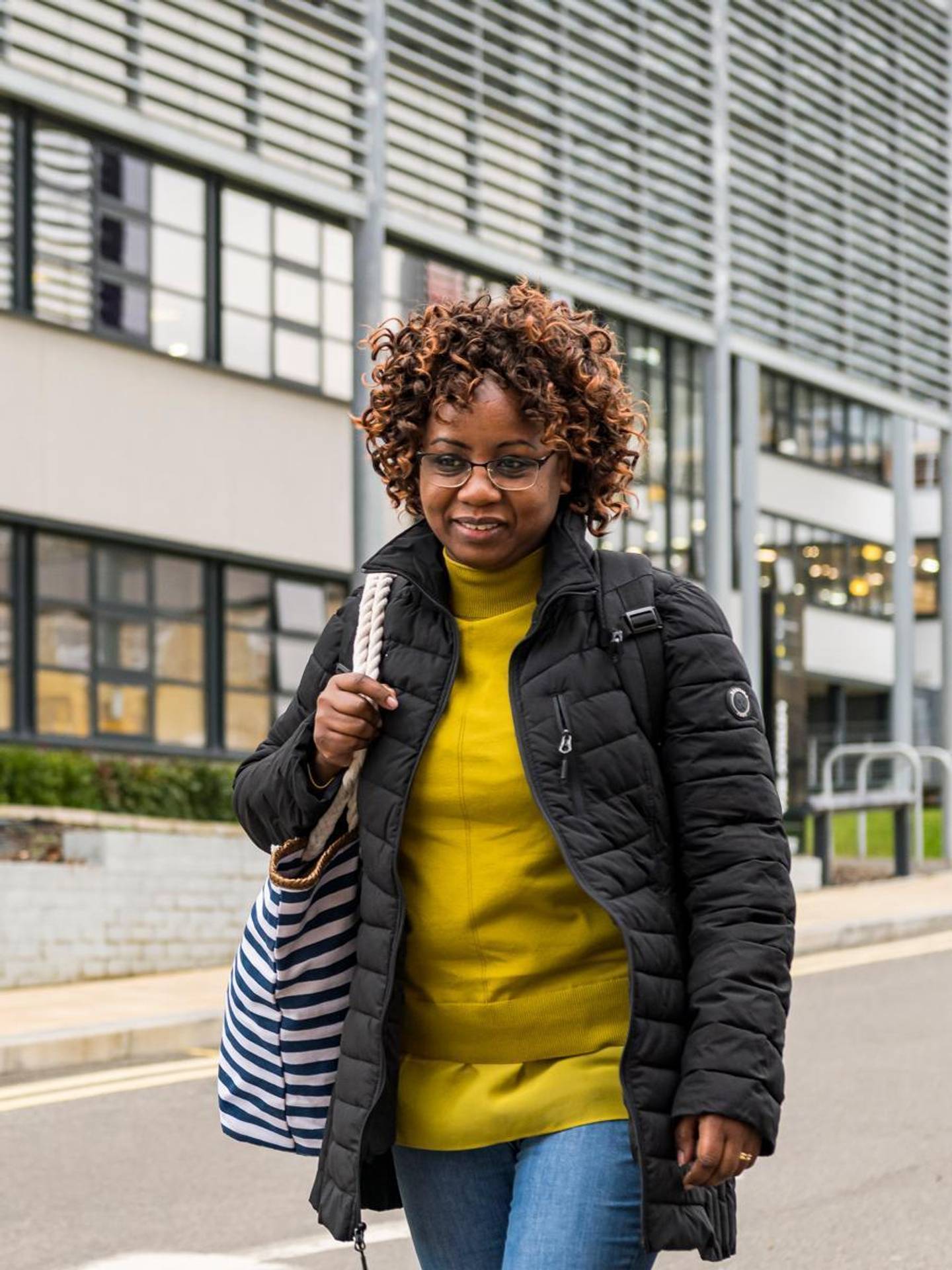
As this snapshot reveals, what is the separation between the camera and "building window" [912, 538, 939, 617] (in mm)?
53719

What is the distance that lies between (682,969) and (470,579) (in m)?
0.61

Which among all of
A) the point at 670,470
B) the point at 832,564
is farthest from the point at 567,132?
the point at 832,564

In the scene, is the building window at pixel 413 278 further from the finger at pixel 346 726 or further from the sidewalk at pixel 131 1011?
the finger at pixel 346 726

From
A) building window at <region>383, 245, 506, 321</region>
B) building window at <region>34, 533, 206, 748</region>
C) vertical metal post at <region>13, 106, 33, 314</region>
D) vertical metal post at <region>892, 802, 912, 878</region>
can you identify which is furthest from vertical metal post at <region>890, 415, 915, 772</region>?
vertical metal post at <region>13, 106, 33, 314</region>

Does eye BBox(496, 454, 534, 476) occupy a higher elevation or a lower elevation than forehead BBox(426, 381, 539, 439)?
lower

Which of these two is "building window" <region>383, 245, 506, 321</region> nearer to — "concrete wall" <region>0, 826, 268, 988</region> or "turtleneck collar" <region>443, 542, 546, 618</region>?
"concrete wall" <region>0, 826, 268, 988</region>

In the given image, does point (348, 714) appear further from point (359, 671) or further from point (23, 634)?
point (23, 634)

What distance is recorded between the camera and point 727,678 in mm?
2838

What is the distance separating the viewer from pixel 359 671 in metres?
2.93

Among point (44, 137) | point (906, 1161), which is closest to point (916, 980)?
point (906, 1161)

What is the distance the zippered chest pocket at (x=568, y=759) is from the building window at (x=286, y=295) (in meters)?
17.7

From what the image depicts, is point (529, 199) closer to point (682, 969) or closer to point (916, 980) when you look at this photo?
point (916, 980)

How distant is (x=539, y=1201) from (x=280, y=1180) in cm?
472

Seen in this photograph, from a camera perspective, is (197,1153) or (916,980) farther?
(916,980)
